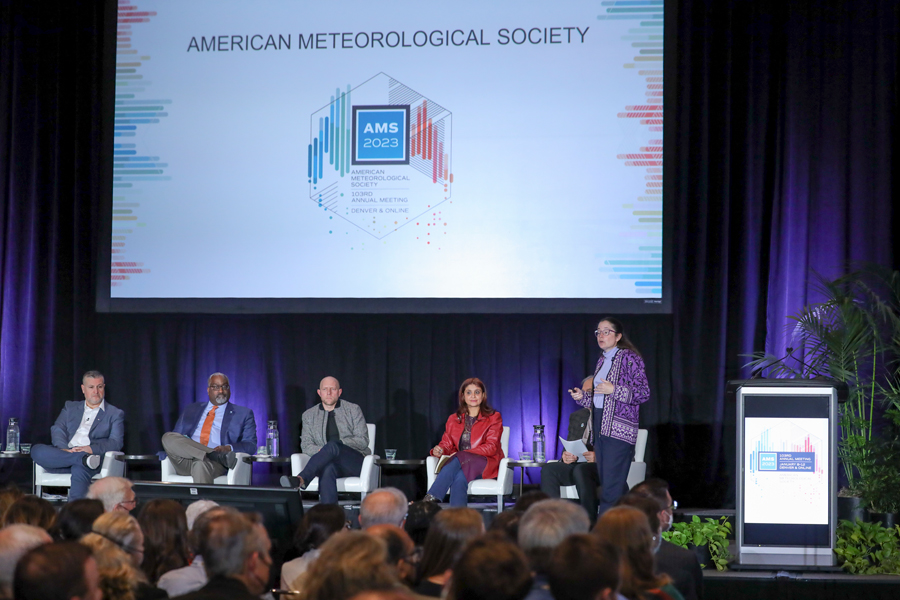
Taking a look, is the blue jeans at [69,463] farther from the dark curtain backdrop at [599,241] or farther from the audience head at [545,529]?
the audience head at [545,529]

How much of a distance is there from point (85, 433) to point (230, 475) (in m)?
1.29

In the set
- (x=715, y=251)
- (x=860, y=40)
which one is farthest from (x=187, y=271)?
(x=860, y=40)

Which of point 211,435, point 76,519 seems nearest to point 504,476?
point 211,435

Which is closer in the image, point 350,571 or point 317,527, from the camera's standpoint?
point 350,571

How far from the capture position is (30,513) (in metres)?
3.10

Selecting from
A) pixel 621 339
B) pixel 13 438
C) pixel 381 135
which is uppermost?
pixel 381 135

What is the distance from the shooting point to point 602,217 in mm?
6812

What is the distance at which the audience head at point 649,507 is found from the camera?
301cm

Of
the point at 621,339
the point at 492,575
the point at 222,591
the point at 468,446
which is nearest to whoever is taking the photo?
the point at 492,575

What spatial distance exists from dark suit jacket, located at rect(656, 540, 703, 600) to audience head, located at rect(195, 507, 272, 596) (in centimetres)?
131

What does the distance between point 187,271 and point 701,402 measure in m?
3.85

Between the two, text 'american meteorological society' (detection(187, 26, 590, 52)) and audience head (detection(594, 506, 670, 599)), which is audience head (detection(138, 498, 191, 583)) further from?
Answer: text 'american meteorological society' (detection(187, 26, 590, 52))

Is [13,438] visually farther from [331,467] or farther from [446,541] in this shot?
[446,541]

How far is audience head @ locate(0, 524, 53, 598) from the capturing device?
2.26 m
